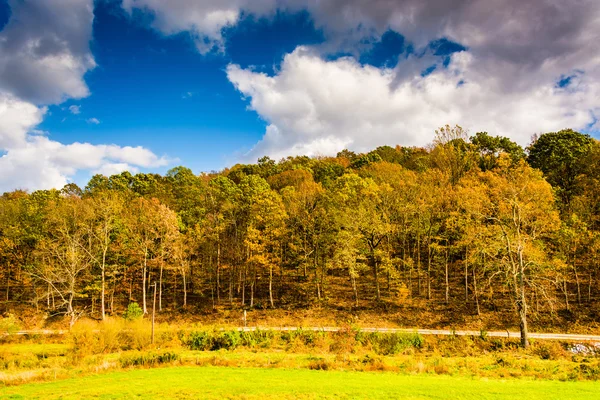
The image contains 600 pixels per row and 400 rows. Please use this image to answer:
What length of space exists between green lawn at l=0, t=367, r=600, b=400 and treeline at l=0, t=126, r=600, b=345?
18809mm

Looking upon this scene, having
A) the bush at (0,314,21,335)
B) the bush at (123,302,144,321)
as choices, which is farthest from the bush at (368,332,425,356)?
the bush at (0,314,21,335)

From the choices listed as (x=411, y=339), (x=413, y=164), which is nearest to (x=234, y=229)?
(x=411, y=339)

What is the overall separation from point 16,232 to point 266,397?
2043 inches

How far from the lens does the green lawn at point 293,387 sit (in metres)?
18.1

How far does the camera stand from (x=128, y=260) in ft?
162

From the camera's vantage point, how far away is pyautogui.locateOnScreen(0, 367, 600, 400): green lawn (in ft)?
59.3

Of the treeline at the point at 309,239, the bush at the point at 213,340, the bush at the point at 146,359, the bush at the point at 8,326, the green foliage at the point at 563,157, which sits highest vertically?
the green foliage at the point at 563,157

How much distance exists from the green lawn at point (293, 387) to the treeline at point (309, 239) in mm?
18809

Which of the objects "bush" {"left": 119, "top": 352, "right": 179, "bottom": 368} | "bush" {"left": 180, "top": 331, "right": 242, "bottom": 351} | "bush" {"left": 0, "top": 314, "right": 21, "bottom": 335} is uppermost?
"bush" {"left": 0, "top": 314, "right": 21, "bottom": 335}

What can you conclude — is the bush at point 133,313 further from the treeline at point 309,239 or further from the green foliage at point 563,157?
the green foliage at point 563,157

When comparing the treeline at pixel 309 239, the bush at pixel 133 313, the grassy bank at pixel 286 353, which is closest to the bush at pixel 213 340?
the grassy bank at pixel 286 353

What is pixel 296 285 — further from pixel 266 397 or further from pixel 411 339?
pixel 266 397

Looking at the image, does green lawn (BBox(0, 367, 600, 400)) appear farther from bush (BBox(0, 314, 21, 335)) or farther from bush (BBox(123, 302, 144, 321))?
bush (BBox(0, 314, 21, 335))

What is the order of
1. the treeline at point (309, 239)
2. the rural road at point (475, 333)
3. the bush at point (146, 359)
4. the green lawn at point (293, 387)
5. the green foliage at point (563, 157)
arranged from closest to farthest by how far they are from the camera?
the green lawn at point (293, 387) < the bush at point (146, 359) < the rural road at point (475, 333) < the treeline at point (309, 239) < the green foliage at point (563, 157)
